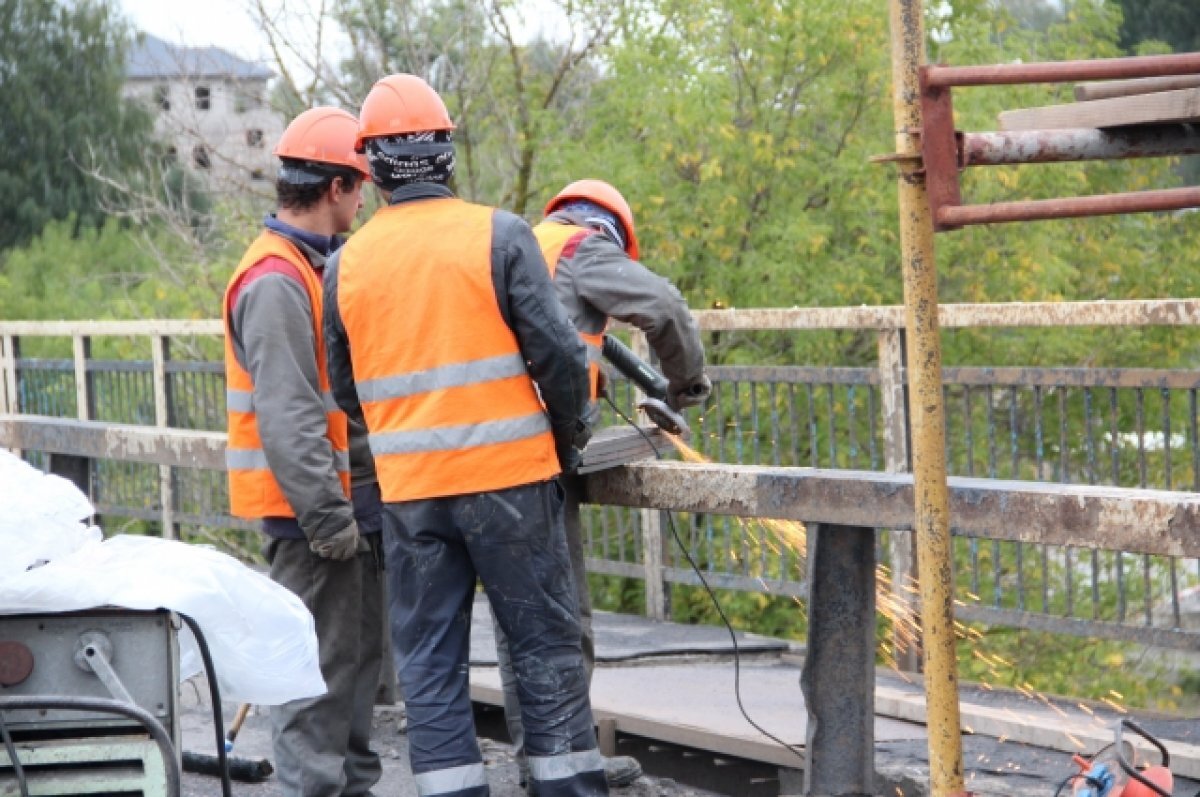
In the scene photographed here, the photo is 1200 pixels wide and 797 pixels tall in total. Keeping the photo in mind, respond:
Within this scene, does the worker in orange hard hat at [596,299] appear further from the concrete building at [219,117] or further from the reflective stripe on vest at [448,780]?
the concrete building at [219,117]

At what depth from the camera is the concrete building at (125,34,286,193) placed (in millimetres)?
15484

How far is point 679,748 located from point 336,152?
247 cm

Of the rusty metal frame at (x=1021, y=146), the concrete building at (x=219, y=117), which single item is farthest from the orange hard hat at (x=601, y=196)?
the concrete building at (x=219, y=117)

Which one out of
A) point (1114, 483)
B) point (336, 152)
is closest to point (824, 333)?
point (1114, 483)

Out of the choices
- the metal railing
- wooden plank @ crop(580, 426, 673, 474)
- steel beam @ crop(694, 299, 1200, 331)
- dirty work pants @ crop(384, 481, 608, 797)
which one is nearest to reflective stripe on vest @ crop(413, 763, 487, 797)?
dirty work pants @ crop(384, 481, 608, 797)

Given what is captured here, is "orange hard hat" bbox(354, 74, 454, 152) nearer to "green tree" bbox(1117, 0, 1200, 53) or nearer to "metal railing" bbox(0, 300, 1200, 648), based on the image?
"metal railing" bbox(0, 300, 1200, 648)

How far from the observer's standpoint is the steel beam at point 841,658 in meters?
4.21

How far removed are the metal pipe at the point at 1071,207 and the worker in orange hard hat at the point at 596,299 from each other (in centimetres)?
213

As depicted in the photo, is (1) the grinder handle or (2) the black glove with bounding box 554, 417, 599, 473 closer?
(2) the black glove with bounding box 554, 417, 599, 473

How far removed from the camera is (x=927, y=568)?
320 cm

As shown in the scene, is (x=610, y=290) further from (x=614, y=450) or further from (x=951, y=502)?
(x=951, y=502)

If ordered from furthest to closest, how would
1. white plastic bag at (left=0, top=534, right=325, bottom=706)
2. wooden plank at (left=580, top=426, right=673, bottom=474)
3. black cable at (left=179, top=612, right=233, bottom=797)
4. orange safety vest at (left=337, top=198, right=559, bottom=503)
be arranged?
1. wooden plank at (left=580, top=426, right=673, bottom=474)
2. orange safety vest at (left=337, top=198, right=559, bottom=503)
3. black cable at (left=179, top=612, right=233, bottom=797)
4. white plastic bag at (left=0, top=534, right=325, bottom=706)

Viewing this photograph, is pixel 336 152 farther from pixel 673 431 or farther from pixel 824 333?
pixel 824 333

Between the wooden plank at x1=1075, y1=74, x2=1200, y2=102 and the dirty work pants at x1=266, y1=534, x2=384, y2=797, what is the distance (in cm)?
233
